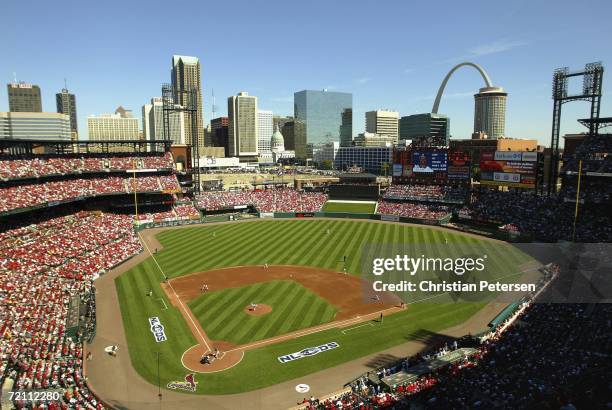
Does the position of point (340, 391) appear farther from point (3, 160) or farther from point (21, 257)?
point (3, 160)

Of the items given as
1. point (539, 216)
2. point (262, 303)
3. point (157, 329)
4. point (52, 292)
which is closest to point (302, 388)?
point (262, 303)

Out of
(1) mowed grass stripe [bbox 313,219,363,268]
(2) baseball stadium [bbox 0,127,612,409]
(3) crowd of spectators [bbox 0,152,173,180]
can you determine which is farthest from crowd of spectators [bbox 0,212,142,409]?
(1) mowed grass stripe [bbox 313,219,363,268]

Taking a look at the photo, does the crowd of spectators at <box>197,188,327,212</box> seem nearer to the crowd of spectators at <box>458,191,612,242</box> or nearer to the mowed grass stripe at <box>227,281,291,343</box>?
the crowd of spectators at <box>458,191,612,242</box>

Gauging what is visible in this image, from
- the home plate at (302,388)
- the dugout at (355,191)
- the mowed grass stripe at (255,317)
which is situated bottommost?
the home plate at (302,388)

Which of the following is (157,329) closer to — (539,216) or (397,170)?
(539,216)

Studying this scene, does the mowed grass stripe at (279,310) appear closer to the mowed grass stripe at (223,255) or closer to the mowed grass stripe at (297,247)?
the mowed grass stripe at (297,247)

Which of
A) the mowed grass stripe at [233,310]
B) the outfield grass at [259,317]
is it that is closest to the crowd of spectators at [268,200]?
the outfield grass at [259,317]
